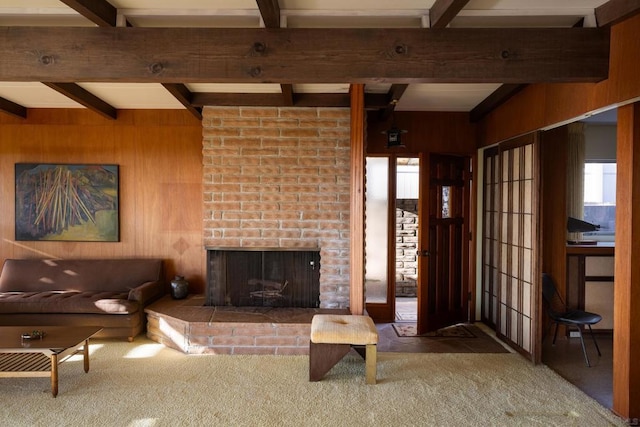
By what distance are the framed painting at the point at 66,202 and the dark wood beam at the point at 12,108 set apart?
58 cm

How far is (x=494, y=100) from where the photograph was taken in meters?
4.22

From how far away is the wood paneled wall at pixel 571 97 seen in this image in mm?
2508

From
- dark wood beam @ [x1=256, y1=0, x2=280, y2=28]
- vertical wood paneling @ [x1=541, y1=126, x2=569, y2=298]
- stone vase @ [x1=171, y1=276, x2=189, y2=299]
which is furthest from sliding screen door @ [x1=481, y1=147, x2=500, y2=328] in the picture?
stone vase @ [x1=171, y1=276, x2=189, y2=299]

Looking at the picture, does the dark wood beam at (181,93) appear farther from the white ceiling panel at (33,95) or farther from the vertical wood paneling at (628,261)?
the vertical wood paneling at (628,261)

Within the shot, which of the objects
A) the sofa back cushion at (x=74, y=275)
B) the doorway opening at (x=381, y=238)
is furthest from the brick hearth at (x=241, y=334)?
the doorway opening at (x=381, y=238)

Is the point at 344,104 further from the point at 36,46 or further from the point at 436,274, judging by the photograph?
the point at 36,46

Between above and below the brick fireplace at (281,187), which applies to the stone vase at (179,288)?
below

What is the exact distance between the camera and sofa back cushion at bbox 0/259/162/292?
4645 mm

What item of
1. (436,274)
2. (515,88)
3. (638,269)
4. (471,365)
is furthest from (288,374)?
(515,88)

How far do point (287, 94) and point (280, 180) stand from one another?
88cm

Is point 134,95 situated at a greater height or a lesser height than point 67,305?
greater

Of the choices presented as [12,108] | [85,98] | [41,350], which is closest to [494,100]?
[85,98]

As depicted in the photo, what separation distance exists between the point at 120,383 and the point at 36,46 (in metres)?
2.44

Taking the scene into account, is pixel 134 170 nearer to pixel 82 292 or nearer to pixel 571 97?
pixel 82 292
